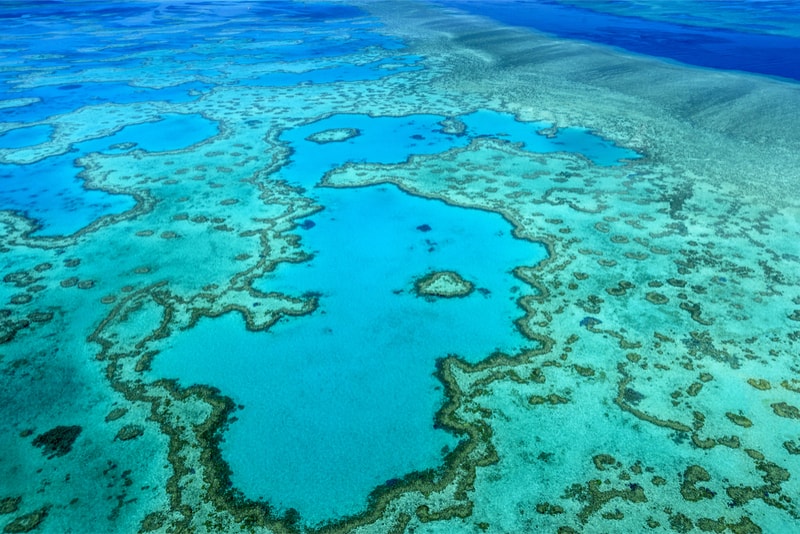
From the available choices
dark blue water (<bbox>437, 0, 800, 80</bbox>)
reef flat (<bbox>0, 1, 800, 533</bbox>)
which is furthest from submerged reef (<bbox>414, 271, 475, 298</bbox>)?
dark blue water (<bbox>437, 0, 800, 80</bbox>)

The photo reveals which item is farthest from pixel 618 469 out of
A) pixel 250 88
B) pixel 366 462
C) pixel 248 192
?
pixel 250 88

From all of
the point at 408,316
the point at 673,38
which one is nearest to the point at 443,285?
the point at 408,316

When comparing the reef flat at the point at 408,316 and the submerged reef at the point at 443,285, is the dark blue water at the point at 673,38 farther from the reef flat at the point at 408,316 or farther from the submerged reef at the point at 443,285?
the submerged reef at the point at 443,285

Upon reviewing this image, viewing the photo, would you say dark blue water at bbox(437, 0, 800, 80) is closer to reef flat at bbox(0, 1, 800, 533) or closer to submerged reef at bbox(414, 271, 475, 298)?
reef flat at bbox(0, 1, 800, 533)

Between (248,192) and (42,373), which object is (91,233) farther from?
(42,373)

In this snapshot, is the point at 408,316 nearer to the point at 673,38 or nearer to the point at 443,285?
the point at 443,285

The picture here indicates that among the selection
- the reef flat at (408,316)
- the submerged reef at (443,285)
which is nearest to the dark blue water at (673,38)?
the reef flat at (408,316)
